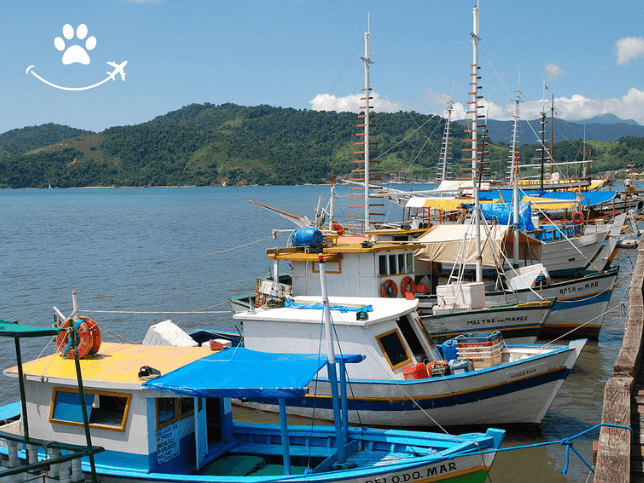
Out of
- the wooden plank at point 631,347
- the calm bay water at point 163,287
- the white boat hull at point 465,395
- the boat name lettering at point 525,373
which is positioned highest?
the wooden plank at point 631,347

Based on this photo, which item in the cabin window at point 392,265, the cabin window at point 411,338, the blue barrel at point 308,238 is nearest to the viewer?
the cabin window at point 411,338

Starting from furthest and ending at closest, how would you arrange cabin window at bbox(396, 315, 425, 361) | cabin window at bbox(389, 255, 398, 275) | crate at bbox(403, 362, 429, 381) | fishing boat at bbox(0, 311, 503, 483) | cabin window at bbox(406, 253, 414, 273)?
cabin window at bbox(406, 253, 414, 273) → cabin window at bbox(389, 255, 398, 275) → cabin window at bbox(396, 315, 425, 361) → crate at bbox(403, 362, 429, 381) → fishing boat at bbox(0, 311, 503, 483)

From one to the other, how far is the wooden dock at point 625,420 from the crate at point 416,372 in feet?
14.6

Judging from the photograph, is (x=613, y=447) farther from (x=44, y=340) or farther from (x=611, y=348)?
(x=44, y=340)

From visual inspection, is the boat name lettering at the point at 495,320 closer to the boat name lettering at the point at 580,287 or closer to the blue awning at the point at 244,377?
the boat name lettering at the point at 580,287

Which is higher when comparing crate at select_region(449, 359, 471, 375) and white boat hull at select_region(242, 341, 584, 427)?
crate at select_region(449, 359, 471, 375)

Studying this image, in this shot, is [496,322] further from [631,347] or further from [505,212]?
[505,212]

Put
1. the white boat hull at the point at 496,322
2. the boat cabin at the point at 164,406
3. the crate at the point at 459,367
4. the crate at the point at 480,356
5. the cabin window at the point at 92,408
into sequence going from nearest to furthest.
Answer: the boat cabin at the point at 164,406 → the cabin window at the point at 92,408 → the crate at the point at 459,367 → the crate at the point at 480,356 → the white boat hull at the point at 496,322

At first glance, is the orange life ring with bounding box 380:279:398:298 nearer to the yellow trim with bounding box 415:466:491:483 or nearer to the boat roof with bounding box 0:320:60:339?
the yellow trim with bounding box 415:466:491:483

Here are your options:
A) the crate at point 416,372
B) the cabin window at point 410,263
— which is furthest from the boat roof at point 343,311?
the cabin window at point 410,263

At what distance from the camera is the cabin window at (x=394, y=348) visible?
→ 14.6 m

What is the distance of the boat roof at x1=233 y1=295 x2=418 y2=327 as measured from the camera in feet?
47.3

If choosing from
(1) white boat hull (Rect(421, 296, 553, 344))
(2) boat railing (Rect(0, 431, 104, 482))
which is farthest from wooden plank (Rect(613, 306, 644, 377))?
(1) white boat hull (Rect(421, 296, 553, 344))

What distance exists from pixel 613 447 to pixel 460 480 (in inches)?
139
